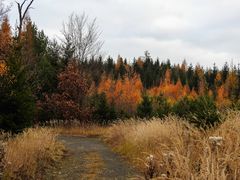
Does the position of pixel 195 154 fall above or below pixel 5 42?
below

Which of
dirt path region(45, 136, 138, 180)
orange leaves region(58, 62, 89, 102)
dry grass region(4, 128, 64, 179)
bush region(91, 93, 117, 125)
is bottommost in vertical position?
dirt path region(45, 136, 138, 180)

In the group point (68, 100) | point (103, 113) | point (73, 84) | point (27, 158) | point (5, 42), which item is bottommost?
point (27, 158)

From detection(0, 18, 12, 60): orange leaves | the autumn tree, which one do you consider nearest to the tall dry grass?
detection(0, 18, 12, 60): orange leaves

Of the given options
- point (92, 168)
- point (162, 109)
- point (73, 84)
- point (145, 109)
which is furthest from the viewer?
point (145, 109)

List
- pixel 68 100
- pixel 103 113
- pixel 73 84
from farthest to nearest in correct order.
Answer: pixel 103 113
pixel 68 100
pixel 73 84

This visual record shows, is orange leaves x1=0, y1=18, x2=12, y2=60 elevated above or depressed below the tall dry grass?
above

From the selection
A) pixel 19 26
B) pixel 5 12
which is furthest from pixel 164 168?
pixel 19 26

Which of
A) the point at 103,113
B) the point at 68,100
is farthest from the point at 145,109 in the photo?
the point at 68,100

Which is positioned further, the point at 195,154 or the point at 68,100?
the point at 68,100

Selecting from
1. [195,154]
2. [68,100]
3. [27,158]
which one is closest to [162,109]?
[68,100]

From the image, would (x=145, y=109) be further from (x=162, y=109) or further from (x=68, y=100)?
(x=68, y=100)

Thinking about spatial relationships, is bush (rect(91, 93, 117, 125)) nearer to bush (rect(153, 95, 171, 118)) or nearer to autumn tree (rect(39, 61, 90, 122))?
autumn tree (rect(39, 61, 90, 122))

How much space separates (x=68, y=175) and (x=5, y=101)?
4976mm

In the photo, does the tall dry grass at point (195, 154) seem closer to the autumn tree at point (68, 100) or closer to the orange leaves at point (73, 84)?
the autumn tree at point (68, 100)
